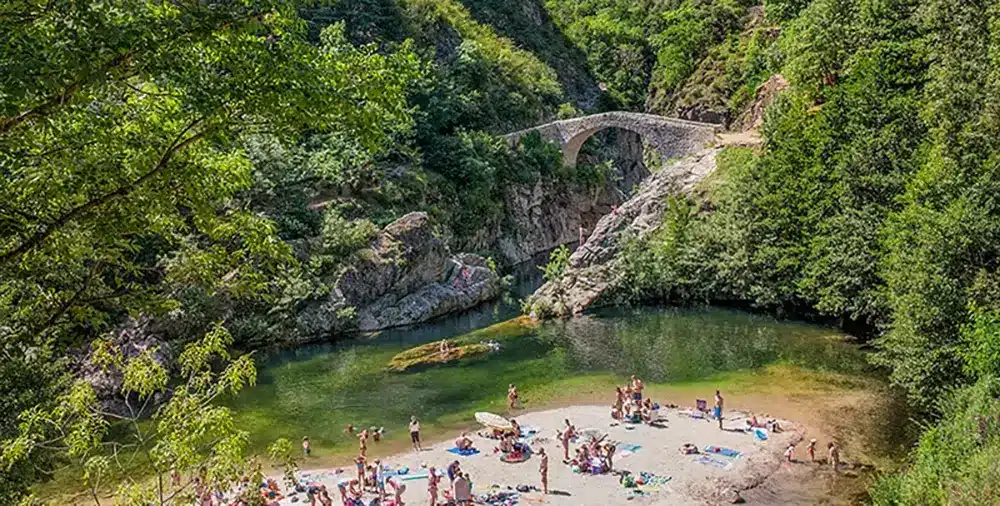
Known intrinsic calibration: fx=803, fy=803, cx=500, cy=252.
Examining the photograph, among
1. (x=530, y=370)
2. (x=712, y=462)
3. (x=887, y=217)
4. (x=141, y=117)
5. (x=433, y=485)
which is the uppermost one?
(x=141, y=117)

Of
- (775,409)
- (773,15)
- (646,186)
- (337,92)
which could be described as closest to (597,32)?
(773,15)

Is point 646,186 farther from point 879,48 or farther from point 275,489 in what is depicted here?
point 275,489

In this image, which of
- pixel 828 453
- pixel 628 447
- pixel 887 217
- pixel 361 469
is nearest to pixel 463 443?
pixel 361 469

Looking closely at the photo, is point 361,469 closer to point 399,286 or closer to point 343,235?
point 399,286

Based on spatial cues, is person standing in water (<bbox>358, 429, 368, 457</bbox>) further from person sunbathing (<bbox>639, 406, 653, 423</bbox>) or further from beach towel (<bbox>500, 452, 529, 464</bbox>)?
person sunbathing (<bbox>639, 406, 653, 423</bbox>)

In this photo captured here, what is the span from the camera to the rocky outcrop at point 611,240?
4156 cm

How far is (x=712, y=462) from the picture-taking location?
21.5 meters

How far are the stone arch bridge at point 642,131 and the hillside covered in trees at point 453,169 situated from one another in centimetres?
157

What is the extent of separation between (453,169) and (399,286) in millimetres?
13081

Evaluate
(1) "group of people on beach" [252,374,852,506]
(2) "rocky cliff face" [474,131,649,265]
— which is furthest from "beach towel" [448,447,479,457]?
(2) "rocky cliff face" [474,131,649,265]

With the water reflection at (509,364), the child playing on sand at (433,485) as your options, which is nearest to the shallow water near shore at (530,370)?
the water reflection at (509,364)

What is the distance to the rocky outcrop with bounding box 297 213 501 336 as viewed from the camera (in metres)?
39.3

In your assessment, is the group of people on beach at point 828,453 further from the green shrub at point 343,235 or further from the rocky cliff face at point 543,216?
the rocky cliff face at point 543,216

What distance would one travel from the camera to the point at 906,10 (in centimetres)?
3516
